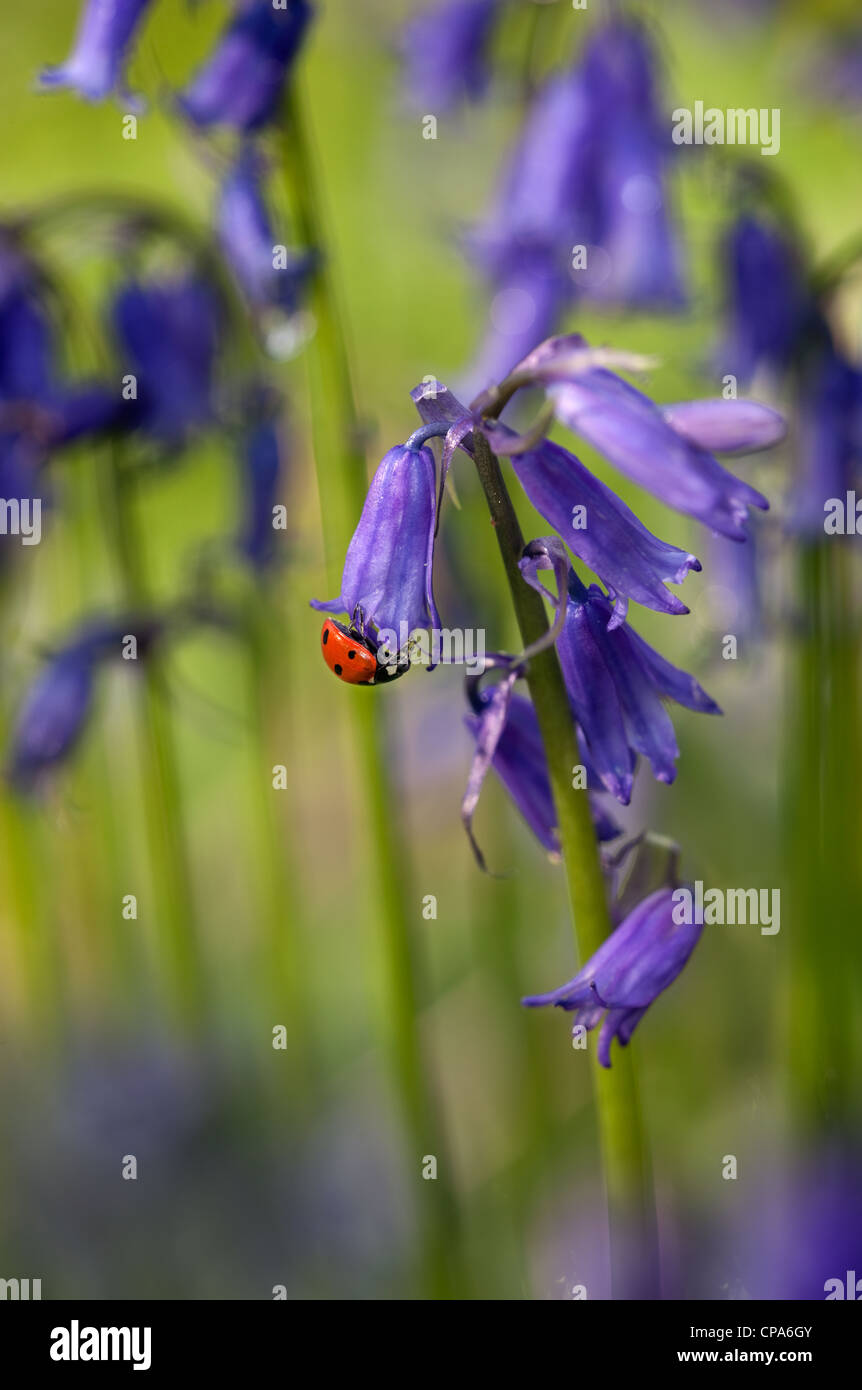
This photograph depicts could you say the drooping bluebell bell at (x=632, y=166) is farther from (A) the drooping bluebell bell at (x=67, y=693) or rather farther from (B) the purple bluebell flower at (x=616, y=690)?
(B) the purple bluebell flower at (x=616, y=690)

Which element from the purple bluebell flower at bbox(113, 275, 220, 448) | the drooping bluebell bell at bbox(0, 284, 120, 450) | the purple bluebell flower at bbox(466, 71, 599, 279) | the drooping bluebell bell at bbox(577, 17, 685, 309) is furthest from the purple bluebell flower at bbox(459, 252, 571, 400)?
the drooping bluebell bell at bbox(0, 284, 120, 450)

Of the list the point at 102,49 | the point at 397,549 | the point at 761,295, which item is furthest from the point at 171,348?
the point at 397,549

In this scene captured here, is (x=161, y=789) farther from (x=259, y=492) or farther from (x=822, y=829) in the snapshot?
(x=822, y=829)

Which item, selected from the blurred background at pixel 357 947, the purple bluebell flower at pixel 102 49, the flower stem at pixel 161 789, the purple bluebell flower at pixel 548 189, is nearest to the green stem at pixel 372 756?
the blurred background at pixel 357 947
